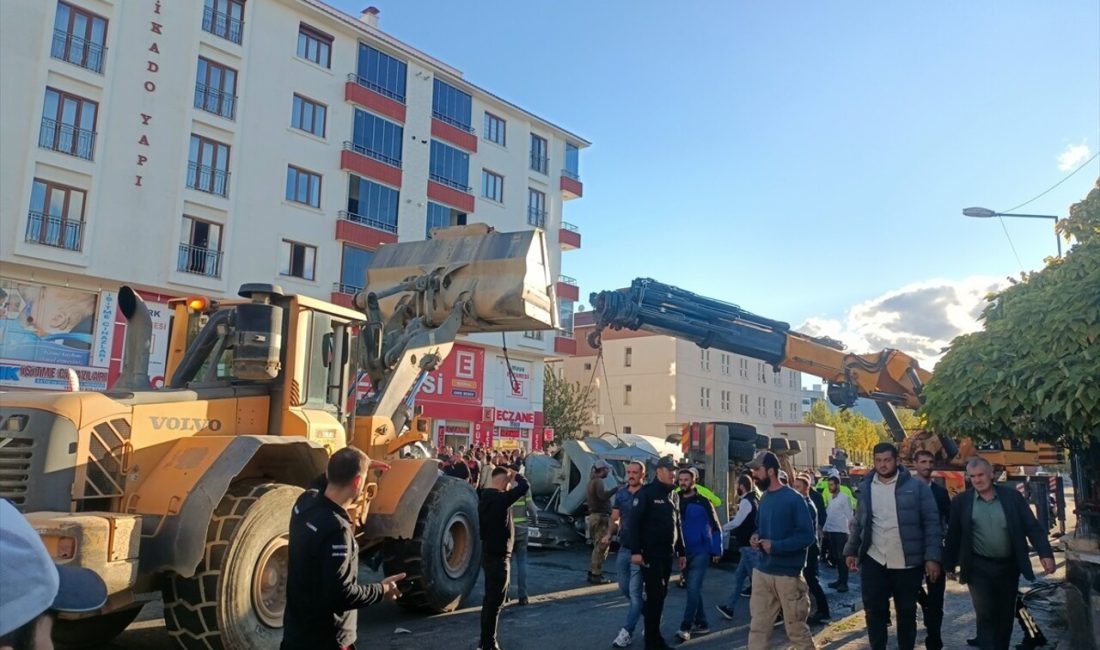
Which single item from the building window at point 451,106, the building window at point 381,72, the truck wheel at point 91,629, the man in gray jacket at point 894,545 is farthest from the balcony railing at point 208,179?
the man in gray jacket at point 894,545

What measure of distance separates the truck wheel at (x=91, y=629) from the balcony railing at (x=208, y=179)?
20.6 meters

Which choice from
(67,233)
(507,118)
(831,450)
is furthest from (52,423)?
(831,450)

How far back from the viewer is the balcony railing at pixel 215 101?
25027mm

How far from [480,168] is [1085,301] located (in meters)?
30.2

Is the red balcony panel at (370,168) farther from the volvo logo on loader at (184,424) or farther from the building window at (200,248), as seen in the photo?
the volvo logo on loader at (184,424)

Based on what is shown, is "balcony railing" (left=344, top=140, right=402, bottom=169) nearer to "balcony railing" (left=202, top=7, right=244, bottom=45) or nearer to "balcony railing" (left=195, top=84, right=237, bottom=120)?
"balcony railing" (left=195, top=84, right=237, bottom=120)

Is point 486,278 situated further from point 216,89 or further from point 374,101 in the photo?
point 374,101

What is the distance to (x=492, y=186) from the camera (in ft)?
116

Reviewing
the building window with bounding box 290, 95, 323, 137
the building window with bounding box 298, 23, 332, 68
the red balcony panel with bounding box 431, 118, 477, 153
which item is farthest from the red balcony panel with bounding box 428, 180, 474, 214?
the building window with bounding box 298, 23, 332, 68

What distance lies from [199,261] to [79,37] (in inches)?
281

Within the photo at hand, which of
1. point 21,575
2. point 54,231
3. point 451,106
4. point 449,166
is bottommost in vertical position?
point 21,575

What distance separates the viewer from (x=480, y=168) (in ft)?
113

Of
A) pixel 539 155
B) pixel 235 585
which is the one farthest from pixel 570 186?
pixel 235 585

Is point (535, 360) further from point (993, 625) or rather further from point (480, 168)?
point (993, 625)
